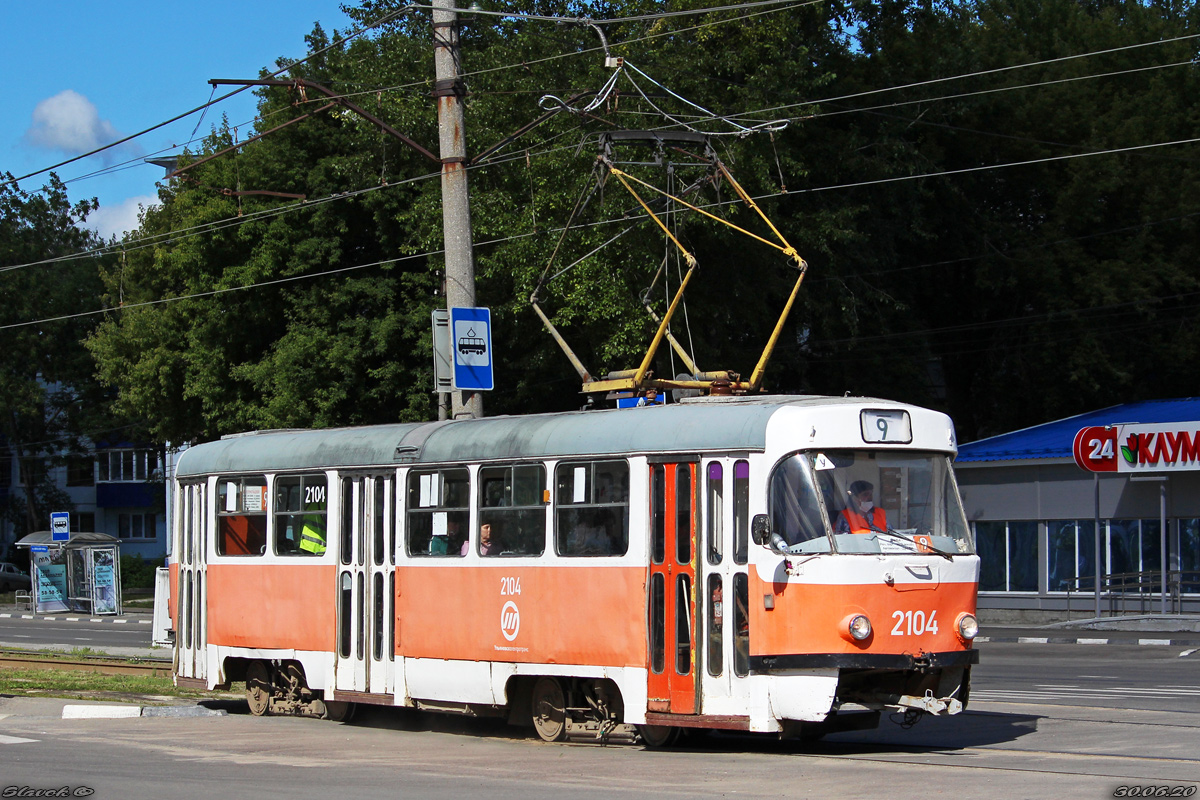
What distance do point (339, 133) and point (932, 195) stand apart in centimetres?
1484

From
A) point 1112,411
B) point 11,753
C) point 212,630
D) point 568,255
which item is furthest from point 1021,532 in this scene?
point 11,753

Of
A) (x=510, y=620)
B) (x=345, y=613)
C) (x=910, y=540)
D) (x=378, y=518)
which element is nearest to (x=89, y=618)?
(x=345, y=613)

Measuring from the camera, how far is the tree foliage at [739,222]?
30.1 metres

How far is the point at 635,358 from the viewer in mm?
29672

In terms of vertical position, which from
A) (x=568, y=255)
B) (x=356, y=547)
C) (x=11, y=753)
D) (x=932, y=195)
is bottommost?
(x=11, y=753)

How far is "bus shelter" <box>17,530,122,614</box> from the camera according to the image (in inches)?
1710

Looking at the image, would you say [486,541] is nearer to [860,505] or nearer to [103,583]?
[860,505]

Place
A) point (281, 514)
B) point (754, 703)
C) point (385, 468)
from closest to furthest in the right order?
point (754, 703)
point (385, 468)
point (281, 514)

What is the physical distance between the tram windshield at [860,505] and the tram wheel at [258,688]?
7.00m

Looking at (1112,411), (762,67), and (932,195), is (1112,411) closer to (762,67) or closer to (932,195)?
(932,195)

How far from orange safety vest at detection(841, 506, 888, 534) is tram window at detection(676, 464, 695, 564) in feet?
4.04

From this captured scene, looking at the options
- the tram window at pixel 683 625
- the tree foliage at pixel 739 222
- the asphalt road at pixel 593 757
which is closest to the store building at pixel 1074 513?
the tree foliage at pixel 739 222

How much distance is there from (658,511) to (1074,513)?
953 inches

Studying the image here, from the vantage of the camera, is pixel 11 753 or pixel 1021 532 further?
pixel 1021 532
